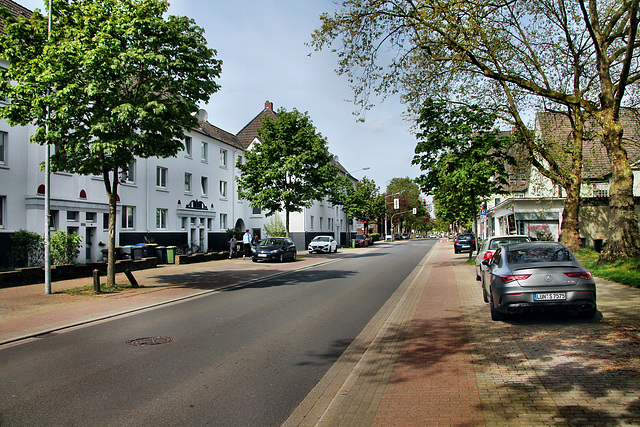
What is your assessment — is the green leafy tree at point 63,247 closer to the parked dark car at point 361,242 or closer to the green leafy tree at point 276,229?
the green leafy tree at point 276,229

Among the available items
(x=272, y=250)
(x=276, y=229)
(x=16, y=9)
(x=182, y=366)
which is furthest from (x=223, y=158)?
(x=182, y=366)

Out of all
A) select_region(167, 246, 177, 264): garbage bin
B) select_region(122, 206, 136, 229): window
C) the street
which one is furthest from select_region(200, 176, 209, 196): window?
the street

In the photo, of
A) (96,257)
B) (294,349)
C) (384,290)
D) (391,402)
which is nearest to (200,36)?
(384,290)

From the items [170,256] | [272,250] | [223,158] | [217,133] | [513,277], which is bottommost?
[170,256]

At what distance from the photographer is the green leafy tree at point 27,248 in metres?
19.4

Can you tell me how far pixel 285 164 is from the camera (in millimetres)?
33031

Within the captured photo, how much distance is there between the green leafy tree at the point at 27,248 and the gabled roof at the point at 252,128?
30.1 m

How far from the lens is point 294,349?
23.1 feet

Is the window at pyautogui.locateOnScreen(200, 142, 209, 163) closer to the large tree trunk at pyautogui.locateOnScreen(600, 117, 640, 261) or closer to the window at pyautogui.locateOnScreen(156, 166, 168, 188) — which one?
the window at pyautogui.locateOnScreen(156, 166, 168, 188)

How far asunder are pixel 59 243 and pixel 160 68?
9.92m

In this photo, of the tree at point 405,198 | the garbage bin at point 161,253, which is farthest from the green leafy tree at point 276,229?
the tree at point 405,198

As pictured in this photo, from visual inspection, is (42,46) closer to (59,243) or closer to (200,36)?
(200,36)

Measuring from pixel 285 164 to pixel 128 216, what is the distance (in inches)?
431

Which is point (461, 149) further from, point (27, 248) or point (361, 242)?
point (361, 242)
